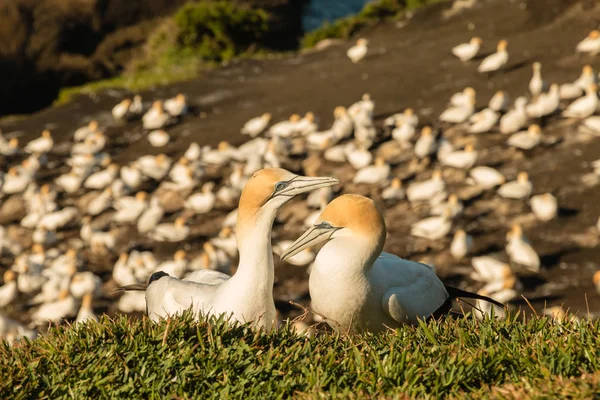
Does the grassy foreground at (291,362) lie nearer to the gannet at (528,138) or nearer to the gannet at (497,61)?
the gannet at (528,138)

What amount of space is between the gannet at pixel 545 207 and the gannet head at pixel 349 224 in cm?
828

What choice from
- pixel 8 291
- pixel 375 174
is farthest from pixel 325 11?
pixel 8 291

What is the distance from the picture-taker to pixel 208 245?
49.0 ft

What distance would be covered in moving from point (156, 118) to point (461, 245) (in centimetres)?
800

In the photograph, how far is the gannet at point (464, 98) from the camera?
17378mm

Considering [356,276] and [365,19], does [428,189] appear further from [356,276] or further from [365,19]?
[365,19]

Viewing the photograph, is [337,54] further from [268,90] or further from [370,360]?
[370,360]

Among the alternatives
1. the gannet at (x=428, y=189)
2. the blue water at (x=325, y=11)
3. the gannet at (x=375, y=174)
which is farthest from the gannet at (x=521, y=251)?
the blue water at (x=325, y=11)

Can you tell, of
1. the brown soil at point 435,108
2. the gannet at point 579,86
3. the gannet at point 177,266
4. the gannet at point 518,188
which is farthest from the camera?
the gannet at point 579,86

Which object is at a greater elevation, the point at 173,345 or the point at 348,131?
the point at 173,345

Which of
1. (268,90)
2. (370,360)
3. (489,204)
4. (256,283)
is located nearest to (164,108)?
(268,90)

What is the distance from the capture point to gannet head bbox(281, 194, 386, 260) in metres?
6.79

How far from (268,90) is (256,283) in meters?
15.1

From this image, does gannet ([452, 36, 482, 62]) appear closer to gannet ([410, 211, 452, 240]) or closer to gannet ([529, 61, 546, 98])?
gannet ([529, 61, 546, 98])
